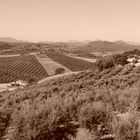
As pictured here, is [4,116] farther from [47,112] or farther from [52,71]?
[52,71]

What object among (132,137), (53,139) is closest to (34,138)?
(53,139)

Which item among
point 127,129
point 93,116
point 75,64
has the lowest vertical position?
point 75,64

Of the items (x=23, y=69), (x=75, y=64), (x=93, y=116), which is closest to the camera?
(x=93, y=116)

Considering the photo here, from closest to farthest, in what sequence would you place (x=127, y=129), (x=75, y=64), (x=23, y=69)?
(x=127, y=129), (x=23, y=69), (x=75, y=64)

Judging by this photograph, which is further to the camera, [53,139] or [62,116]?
[62,116]

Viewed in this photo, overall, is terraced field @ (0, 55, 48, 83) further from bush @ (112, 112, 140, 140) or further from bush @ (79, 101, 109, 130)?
bush @ (112, 112, 140, 140)

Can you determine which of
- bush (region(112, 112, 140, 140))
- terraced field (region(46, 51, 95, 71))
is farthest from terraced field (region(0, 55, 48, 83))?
bush (region(112, 112, 140, 140))

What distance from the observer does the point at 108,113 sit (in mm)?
6195

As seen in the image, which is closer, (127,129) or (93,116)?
(127,129)

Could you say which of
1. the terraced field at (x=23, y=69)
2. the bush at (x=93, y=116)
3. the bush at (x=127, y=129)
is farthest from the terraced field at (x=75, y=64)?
the bush at (x=127, y=129)

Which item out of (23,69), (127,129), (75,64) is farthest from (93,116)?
(75,64)

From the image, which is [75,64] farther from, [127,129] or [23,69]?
[127,129]

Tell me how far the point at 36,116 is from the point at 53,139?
2.54 ft

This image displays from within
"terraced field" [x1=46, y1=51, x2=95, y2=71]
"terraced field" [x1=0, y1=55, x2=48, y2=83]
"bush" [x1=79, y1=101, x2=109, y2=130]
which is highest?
"bush" [x1=79, y1=101, x2=109, y2=130]
